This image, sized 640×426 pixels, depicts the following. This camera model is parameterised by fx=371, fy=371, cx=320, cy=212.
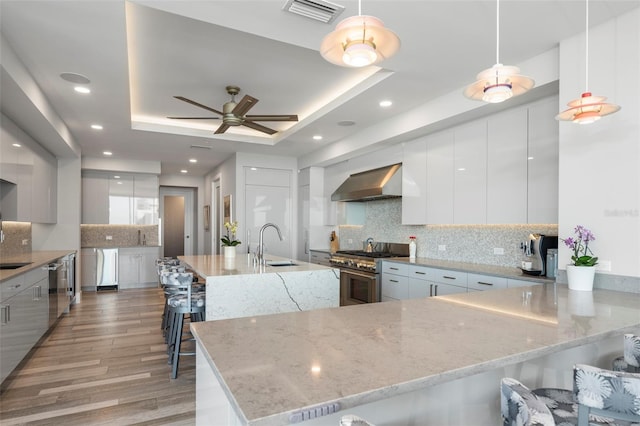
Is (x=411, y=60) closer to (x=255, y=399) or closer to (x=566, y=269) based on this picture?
(x=566, y=269)

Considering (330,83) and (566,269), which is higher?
(330,83)

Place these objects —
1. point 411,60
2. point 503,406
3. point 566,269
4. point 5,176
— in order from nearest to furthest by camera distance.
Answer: point 503,406 < point 566,269 < point 411,60 < point 5,176

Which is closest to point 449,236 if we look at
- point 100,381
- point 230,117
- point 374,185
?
point 374,185

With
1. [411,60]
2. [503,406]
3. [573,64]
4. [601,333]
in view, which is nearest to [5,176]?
[411,60]

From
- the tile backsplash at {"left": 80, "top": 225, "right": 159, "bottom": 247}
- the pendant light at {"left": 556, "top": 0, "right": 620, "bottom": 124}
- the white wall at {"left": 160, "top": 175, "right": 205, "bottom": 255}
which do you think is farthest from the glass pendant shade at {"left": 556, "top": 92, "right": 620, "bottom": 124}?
the white wall at {"left": 160, "top": 175, "right": 205, "bottom": 255}

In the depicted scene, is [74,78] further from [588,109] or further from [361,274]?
[588,109]

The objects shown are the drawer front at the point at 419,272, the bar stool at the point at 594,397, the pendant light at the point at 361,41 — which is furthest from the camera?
the drawer front at the point at 419,272

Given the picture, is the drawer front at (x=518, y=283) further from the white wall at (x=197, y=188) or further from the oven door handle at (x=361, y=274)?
the white wall at (x=197, y=188)

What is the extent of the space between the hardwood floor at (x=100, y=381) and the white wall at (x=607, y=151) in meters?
2.90

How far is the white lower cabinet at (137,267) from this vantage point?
7.35 meters

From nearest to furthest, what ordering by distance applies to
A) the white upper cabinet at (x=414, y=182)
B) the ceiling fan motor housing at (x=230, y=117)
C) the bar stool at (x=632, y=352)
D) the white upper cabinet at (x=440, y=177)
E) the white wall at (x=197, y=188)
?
the bar stool at (x=632, y=352) → the ceiling fan motor housing at (x=230, y=117) → the white upper cabinet at (x=440, y=177) → the white upper cabinet at (x=414, y=182) → the white wall at (x=197, y=188)

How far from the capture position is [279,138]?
5746 mm

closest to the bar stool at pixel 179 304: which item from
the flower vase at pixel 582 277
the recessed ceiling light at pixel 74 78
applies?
the recessed ceiling light at pixel 74 78

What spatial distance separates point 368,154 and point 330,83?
1.63 meters
